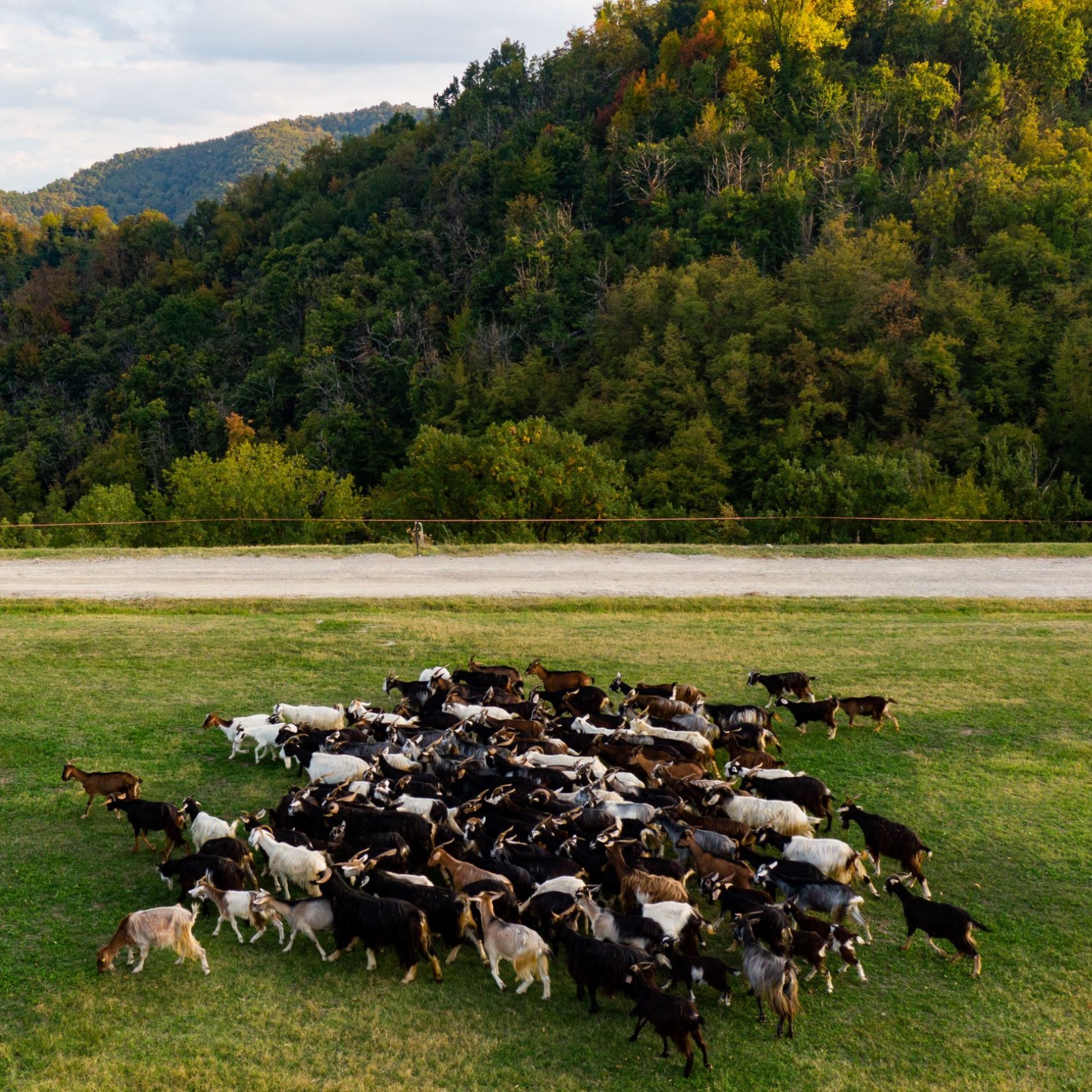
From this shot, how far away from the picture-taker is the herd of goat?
10.8m

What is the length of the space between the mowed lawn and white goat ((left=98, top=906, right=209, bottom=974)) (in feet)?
0.62

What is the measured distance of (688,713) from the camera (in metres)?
17.6

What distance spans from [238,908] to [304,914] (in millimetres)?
848

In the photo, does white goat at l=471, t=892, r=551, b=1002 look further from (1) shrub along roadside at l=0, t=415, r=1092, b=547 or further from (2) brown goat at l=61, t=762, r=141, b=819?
(1) shrub along roadside at l=0, t=415, r=1092, b=547

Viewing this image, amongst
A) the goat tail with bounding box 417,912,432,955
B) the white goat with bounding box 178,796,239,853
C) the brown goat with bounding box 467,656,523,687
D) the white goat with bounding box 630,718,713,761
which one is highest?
the brown goat with bounding box 467,656,523,687

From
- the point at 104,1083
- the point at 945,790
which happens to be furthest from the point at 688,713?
the point at 104,1083

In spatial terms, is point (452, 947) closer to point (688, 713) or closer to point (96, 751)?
point (688, 713)

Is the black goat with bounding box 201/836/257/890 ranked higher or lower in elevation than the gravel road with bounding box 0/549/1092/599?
lower

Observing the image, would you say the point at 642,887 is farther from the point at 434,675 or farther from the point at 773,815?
the point at 434,675

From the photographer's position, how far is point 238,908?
38.3 feet

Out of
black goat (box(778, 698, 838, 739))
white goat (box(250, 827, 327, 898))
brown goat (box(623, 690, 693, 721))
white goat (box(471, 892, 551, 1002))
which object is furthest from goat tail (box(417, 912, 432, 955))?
black goat (box(778, 698, 838, 739))

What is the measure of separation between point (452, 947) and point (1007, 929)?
21.2 feet

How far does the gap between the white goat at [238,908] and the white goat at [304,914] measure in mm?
76

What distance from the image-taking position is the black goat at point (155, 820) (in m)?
13.3
